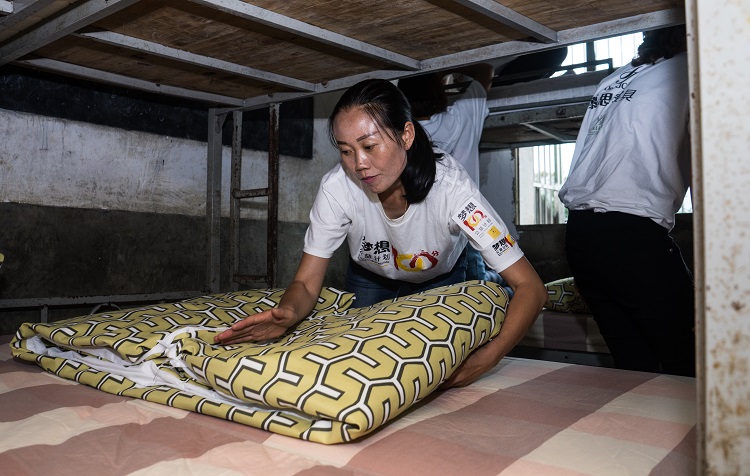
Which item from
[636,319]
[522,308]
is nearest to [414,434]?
[522,308]

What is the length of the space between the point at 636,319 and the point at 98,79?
2.17 meters

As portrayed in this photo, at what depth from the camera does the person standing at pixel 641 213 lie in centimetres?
164

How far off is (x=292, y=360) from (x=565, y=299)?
240cm

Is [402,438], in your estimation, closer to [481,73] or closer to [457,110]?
[457,110]

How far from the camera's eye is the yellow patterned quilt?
0.89m

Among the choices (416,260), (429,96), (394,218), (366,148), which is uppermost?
(429,96)

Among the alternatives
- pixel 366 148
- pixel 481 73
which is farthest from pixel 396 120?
pixel 481 73

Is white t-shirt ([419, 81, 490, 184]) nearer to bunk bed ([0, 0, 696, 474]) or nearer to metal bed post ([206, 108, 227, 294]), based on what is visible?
bunk bed ([0, 0, 696, 474])

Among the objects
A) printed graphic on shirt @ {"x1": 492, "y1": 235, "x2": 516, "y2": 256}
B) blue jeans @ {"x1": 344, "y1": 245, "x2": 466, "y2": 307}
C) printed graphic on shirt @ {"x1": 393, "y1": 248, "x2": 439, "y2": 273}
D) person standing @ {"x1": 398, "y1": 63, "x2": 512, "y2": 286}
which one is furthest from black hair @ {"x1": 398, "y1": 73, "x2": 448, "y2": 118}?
printed graphic on shirt @ {"x1": 492, "y1": 235, "x2": 516, "y2": 256}

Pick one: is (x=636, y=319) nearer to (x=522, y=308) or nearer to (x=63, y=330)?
(x=522, y=308)

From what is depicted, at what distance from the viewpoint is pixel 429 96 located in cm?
273

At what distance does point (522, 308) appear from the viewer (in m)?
1.40

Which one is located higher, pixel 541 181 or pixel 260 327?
pixel 541 181

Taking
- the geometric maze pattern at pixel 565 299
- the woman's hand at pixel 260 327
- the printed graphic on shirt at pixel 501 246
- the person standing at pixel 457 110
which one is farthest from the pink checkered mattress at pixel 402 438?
the geometric maze pattern at pixel 565 299
